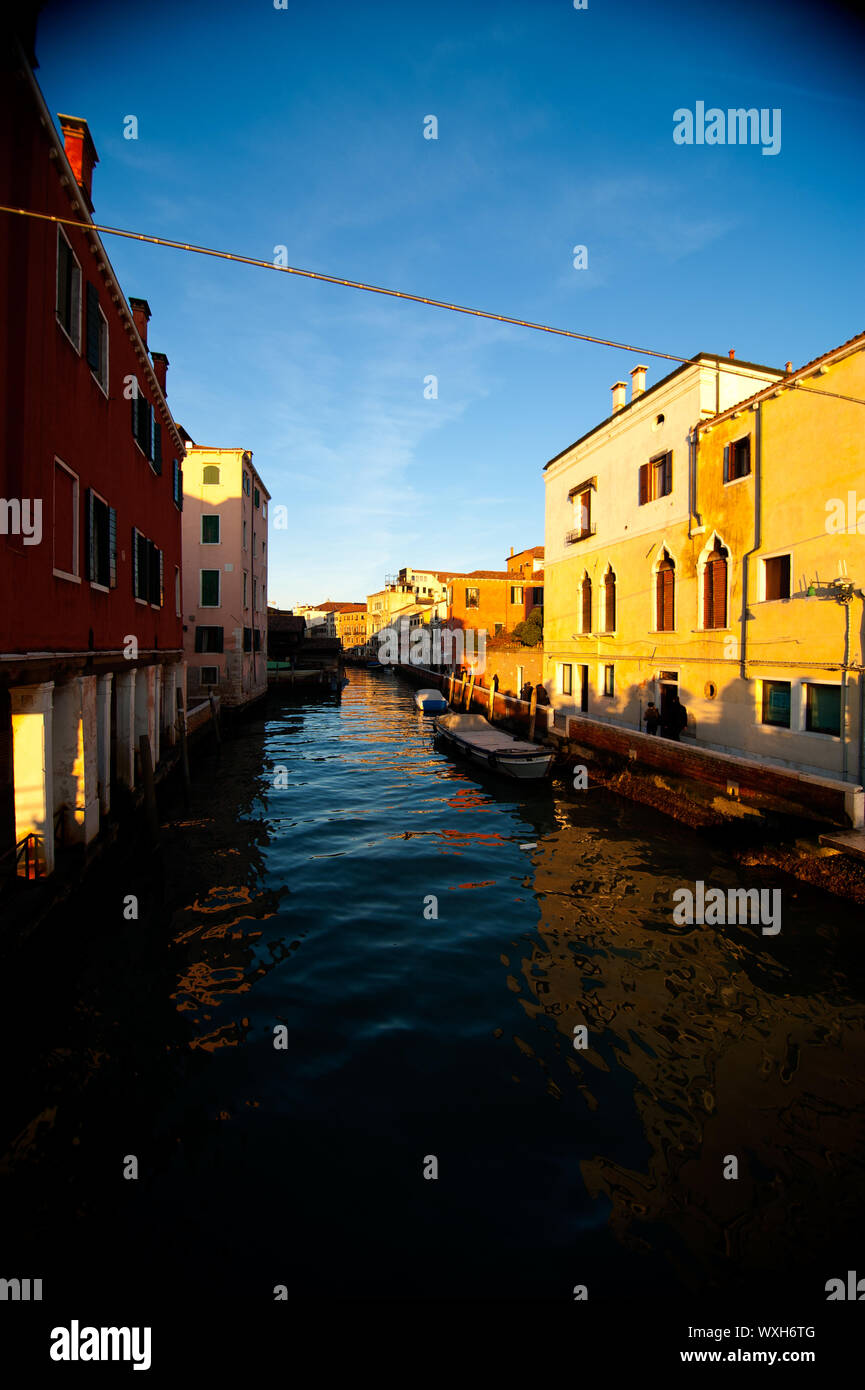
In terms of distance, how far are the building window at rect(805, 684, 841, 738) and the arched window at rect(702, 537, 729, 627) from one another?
10.2ft

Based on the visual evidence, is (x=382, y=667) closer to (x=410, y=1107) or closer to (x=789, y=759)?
(x=789, y=759)

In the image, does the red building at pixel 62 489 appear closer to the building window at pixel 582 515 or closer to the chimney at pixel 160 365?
the chimney at pixel 160 365

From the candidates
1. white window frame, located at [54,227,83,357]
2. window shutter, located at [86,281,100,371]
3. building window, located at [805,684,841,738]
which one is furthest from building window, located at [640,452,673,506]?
white window frame, located at [54,227,83,357]

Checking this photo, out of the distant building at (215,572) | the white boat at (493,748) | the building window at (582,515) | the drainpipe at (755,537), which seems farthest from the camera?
the distant building at (215,572)

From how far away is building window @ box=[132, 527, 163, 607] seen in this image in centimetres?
1298

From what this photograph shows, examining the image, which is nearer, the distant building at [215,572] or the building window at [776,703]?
the building window at [776,703]

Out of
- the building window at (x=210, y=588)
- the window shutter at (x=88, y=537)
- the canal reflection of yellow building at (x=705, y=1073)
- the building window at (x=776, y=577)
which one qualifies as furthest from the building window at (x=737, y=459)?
the building window at (x=210, y=588)

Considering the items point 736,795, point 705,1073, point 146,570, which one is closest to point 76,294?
point 146,570

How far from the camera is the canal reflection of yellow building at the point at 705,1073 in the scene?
161 inches

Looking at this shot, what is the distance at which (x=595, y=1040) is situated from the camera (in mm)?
6004

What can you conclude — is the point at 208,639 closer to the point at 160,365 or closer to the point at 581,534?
the point at 160,365

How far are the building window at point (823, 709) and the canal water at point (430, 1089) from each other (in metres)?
3.79
